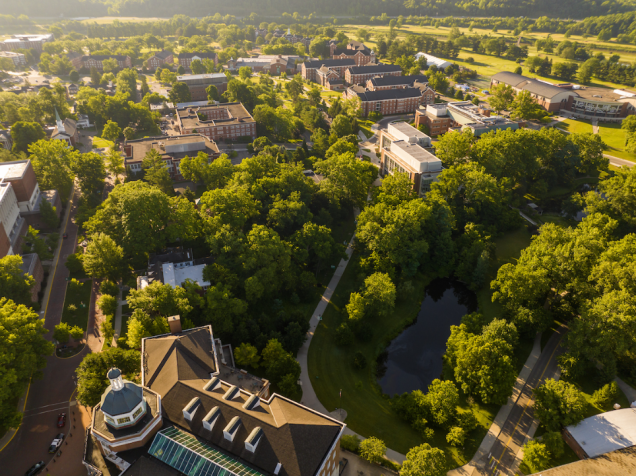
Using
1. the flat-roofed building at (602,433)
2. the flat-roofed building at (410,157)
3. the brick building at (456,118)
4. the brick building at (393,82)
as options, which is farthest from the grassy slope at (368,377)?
the brick building at (393,82)

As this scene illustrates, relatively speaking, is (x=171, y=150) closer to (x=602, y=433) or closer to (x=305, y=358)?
(x=305, y=358)

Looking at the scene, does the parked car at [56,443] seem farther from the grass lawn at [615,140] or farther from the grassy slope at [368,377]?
the grass lawn at [615,140]

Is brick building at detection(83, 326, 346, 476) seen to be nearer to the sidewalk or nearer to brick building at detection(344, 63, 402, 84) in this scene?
the sidewalk

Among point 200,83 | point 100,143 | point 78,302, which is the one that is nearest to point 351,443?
point 78,302

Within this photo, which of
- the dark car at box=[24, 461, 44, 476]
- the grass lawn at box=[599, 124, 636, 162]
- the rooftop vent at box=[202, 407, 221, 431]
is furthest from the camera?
the grass lawn at box=[599, 124, 636, 162]

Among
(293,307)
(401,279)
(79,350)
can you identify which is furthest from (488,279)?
(79,350)

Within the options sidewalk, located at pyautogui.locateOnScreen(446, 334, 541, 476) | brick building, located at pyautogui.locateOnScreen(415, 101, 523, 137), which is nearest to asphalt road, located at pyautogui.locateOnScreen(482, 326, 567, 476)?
sidewalk, located at pyautogui.locateOnScreen(446, 334, 541, 476)
